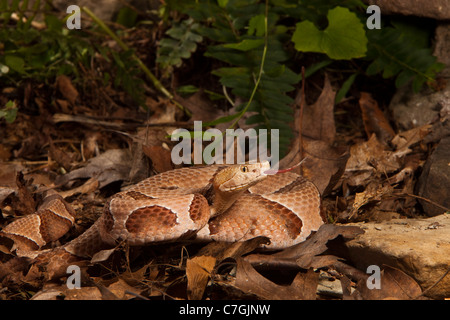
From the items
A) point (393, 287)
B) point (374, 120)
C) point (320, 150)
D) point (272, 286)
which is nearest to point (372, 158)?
point (320, 150)

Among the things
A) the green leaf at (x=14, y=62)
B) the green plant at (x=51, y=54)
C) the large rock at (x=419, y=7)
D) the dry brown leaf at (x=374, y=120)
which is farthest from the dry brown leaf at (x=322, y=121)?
the green leaf at (x=14, y=62)

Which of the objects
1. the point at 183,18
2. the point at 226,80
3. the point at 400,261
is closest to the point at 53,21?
the point at 183,18

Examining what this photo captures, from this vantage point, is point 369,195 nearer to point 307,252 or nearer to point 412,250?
point 412,250

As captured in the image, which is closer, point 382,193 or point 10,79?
point 382,193

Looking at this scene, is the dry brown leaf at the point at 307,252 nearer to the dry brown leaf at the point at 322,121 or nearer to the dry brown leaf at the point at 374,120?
the dry brown leaf at the point at 322,121
